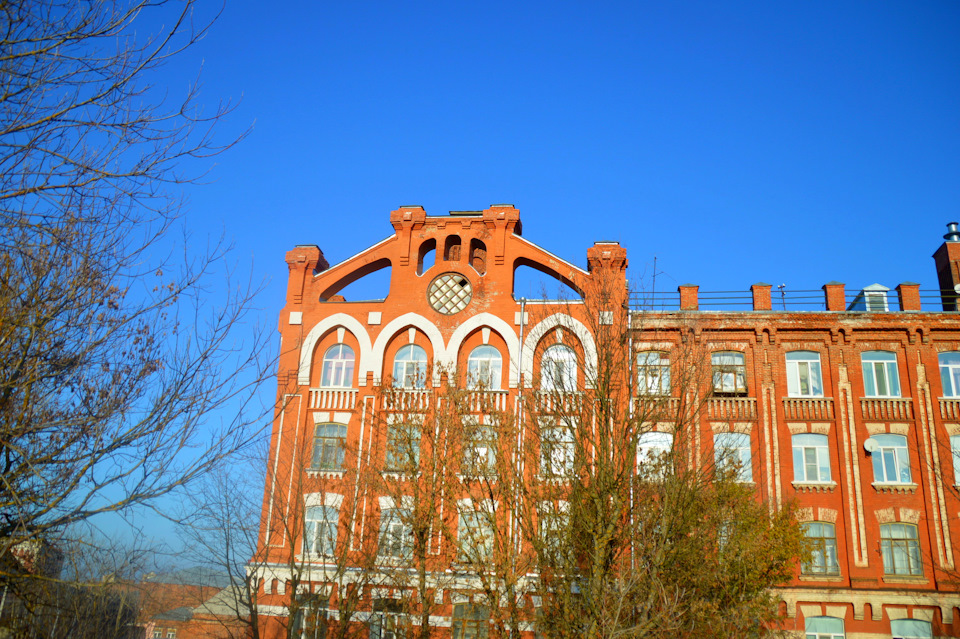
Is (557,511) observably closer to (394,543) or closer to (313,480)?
(394,543)

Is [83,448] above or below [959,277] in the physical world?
below

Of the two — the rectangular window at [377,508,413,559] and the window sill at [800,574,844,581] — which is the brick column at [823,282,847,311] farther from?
the rectangular window at [377,508,413,559]

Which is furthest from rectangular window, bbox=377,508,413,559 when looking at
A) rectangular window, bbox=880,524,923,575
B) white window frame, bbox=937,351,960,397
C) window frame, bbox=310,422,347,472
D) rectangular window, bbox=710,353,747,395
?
white window frame, bbox=937,351,960,397

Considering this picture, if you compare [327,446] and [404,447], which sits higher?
[327,446]

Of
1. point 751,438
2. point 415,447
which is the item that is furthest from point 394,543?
point 751,438

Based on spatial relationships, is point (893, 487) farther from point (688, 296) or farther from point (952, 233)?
point (952, 233)

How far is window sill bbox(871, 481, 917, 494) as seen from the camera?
24500mm

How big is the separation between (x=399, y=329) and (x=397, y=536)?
25.4 ft

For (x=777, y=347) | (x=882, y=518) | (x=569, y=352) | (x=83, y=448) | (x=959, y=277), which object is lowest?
(x=83, y=448)

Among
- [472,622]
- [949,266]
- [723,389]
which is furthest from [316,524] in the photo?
[949,266]

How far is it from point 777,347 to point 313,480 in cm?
1656

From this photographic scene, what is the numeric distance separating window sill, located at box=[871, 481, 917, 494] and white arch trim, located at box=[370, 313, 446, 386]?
15036 mm

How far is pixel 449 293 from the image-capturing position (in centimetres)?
2566

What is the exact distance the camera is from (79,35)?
6.72 meters
